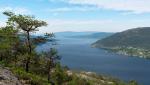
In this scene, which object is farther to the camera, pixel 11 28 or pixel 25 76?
pixel 11 28

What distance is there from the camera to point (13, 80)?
2794 centimetres

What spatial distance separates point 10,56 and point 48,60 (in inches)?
923

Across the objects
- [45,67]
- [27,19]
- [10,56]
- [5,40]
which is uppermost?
[27,19]

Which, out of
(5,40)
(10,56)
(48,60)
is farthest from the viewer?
(48,60)

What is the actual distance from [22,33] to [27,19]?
7.56ft

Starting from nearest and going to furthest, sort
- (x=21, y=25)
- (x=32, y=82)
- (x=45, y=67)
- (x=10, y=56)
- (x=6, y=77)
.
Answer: (x=6, y=77)
(x=32, y=82)
(x=21, y=25)
(x=10, y=56)
(x=45, y=67)

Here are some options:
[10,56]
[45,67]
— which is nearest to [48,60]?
[45,67]

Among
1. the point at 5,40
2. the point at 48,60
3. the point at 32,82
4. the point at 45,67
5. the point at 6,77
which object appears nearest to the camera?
the point at 6,77

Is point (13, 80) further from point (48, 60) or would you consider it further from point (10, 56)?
point (48, 60)

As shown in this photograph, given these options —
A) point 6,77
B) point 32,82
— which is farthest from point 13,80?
point 32,82

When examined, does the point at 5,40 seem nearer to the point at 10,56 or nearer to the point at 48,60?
the point at 10,56

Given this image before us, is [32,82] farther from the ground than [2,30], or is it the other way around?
[2,30]

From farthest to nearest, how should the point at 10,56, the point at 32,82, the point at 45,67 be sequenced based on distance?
the point at 45,67 < the point at 10,56 < the point at 32,82

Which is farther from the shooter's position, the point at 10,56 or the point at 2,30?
the point at 10,56
